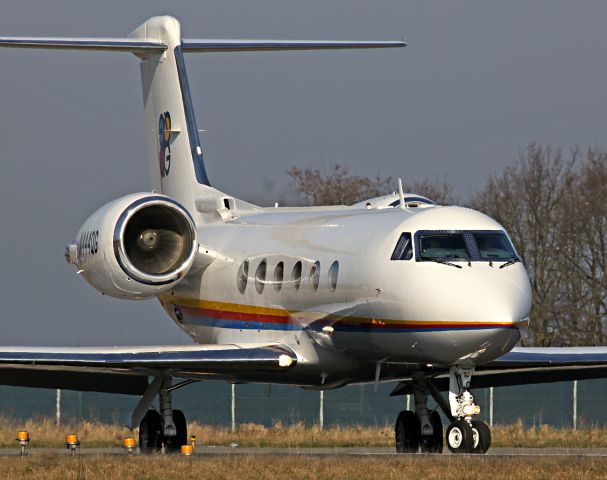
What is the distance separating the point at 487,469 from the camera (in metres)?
15.0

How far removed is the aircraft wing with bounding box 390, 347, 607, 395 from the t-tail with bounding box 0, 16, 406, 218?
5.94 m

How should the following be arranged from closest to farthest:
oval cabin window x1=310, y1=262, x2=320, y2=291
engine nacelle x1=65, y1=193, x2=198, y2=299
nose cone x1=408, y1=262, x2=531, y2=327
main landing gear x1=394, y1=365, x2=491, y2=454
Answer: nose cone x1=408, y1=262, x2=531, y2=327
main landing gear x1=394, y1=365, x2=491, y2=454
oval cabin window x1=310, y1=262, x2=320, y2=291
engine nacelle x1=65, y1=193, x2=198, y2=299

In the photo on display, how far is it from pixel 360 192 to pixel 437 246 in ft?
106

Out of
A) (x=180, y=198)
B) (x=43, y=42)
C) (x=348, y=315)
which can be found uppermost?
(x=43, y=42)

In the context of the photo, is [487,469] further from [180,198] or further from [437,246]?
[180,198]

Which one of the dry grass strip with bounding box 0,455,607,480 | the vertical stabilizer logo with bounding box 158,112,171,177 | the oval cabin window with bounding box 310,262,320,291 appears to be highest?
the vertical stabilizer logo with bounding box 158,112,171,177

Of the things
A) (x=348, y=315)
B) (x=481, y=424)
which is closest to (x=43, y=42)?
(x=348, y=315)

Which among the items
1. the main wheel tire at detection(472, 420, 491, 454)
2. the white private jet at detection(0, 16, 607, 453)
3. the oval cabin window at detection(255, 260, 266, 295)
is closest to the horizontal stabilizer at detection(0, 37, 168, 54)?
the white private jet at detection(0, 16, 607, 453)

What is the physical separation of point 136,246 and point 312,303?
145 inches

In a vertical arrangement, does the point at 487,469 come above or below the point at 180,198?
below

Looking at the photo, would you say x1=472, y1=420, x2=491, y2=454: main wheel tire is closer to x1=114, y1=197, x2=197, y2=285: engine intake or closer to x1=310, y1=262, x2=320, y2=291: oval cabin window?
x1=310, y1=262, x2=320, y2=291: oval cabin window

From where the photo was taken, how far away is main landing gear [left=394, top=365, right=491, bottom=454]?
17.9 m

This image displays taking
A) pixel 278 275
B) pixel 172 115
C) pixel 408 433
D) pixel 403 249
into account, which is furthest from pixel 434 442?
pixel 172 115

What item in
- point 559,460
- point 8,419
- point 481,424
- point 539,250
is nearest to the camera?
point 559,460
